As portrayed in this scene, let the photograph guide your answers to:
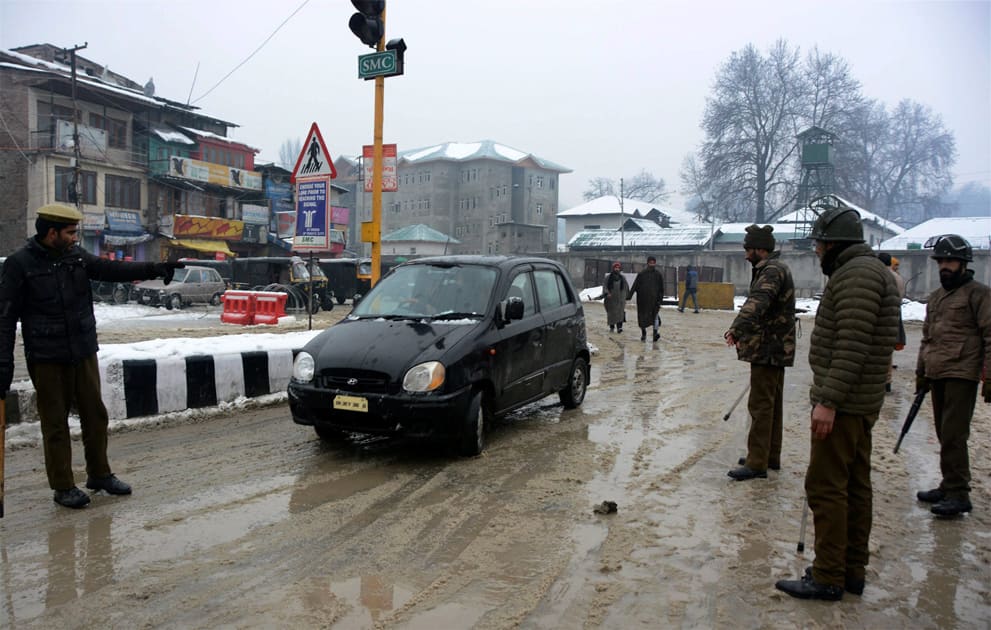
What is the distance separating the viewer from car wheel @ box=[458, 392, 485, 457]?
234 inches

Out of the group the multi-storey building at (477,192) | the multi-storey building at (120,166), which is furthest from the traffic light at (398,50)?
the multi-storey building at (477,192)

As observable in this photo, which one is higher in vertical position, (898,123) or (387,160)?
(898,123)

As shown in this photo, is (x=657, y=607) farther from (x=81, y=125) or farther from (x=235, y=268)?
(x=81, y=125)

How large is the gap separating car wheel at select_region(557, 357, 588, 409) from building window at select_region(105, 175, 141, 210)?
41.8m

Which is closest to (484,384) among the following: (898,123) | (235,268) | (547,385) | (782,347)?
(547,385)

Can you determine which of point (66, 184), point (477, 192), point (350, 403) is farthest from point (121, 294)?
point (477, 192)

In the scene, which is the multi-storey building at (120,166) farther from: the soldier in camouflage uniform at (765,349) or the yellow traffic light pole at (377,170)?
the soldier in camouflage uniform at (765,349)

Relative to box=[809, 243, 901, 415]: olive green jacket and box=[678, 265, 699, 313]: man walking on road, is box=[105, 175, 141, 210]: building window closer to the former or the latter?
box=[678, 265, 699, 313]: man walking on road

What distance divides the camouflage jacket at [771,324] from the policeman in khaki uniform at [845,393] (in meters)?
1.78

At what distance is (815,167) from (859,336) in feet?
179

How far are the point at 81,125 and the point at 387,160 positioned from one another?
123ft

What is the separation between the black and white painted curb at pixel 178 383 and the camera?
6984mm

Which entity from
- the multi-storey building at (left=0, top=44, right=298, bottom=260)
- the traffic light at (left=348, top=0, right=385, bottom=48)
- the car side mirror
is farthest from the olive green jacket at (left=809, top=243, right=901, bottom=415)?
the multi-storey building at (left=0, top=44, right=298, bottom=260)

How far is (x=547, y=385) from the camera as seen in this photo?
24.8 ft
